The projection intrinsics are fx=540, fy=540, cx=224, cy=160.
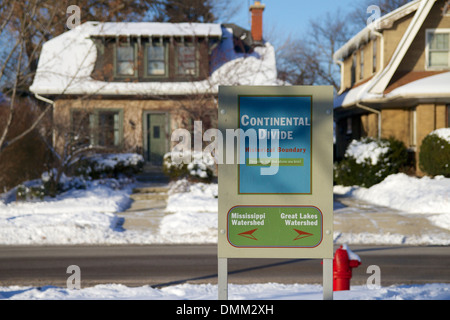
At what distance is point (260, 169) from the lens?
514 cm

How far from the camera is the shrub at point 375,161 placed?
20375 mm

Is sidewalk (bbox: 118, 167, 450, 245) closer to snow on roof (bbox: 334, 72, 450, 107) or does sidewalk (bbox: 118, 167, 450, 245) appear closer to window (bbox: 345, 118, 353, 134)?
snow on roof (bbox: 334, 72, 450, 107)

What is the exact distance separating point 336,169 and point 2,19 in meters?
14.0

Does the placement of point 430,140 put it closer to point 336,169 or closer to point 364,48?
point 336,169

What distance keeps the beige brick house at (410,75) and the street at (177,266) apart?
10633mm

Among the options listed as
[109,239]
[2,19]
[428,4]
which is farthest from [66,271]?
[428,4]

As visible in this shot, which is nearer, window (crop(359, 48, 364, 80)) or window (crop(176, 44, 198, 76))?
window (crop(176, 44, 198, 76))

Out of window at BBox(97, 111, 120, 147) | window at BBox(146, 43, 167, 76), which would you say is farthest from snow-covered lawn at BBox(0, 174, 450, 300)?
window at BBox(146, 43, 167, 76)

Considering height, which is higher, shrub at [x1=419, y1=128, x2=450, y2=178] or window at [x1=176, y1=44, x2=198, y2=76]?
window at [x1=176, y1=44, x2=198, y2=76]

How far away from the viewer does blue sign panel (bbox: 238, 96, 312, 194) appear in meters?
5.11

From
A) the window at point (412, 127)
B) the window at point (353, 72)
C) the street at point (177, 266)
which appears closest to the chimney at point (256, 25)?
the window at point (353, 72)

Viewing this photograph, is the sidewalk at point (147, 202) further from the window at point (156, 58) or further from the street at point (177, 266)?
the window at point (156, 58)

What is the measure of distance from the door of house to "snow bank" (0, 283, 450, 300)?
17.0 m
